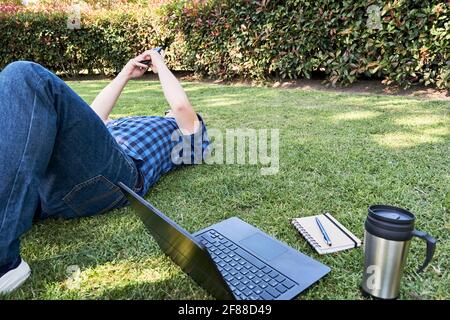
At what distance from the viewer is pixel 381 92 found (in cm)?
511

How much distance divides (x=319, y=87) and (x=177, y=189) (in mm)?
4126

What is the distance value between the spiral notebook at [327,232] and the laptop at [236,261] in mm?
134

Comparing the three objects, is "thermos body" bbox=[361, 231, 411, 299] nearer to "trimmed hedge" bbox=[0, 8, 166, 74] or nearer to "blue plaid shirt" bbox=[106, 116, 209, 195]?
"blue plaid shirt" bbox=[106, 116, 209, 195]

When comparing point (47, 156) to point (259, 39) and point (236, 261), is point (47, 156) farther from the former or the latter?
point (259, 39)

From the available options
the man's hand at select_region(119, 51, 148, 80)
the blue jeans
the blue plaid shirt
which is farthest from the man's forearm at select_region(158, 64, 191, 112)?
the blue jeans

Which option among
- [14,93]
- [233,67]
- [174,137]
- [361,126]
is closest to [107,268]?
[14,93]

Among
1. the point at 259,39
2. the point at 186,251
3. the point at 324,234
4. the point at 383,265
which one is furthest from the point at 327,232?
the point at 259,39

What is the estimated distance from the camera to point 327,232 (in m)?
1.68

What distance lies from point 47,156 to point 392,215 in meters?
1.27

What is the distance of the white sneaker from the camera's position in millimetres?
1322

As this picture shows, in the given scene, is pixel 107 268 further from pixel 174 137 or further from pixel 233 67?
pixel 233 67

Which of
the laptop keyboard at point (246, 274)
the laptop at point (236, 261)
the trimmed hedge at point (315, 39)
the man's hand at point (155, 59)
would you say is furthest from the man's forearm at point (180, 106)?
the trimmed hedge at point (315, 39)

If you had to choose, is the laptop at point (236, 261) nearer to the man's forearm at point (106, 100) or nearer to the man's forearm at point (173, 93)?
the man's forearm at point (173, 93)

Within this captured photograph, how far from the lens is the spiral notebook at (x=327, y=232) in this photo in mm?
1570
